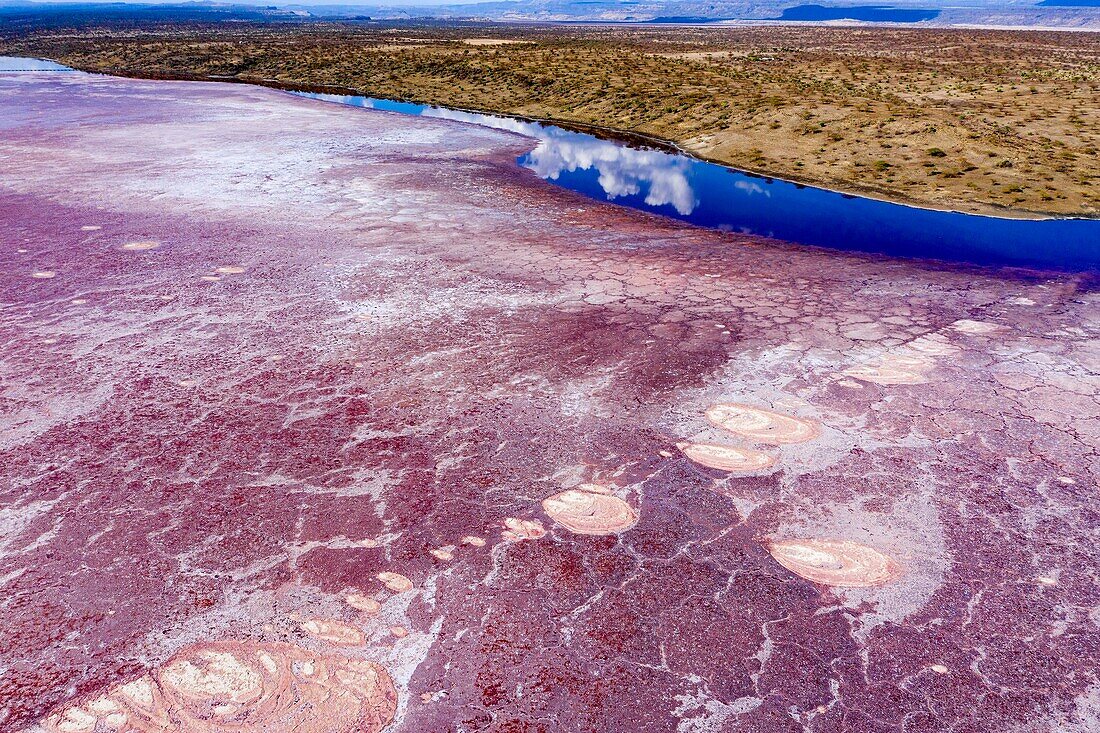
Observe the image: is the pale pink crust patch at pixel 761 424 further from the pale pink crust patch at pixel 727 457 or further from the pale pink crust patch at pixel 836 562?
the pale pink crust patch at pixel 836 562

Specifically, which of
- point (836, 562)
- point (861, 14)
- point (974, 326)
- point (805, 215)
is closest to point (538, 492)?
point (836, 562)

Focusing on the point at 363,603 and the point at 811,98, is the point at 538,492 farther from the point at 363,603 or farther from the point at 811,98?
the point at 811,98

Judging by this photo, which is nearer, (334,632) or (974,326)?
(334,632)

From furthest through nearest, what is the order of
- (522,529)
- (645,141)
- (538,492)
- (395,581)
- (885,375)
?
(645,141), (885,375), (538,492), (522,529), (395,581)

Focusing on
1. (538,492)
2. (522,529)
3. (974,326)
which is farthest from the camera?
(974,326)

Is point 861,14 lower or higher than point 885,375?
higher

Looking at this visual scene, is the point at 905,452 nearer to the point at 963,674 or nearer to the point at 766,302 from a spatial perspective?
the point at 963,674

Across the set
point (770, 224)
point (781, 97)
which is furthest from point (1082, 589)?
point (781, 97)
